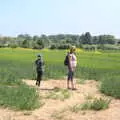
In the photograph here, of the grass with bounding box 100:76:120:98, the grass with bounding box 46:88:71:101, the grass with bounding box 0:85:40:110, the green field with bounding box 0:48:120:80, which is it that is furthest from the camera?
Result: the green field with bounding box 0:48:120:80

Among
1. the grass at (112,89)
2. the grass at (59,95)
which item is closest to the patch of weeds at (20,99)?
the grass at (59,95)

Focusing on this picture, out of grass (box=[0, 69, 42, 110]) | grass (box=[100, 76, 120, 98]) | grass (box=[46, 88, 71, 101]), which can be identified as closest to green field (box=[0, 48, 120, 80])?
grass (box=[100, 76, 120, 98])

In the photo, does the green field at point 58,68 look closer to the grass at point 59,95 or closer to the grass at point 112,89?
the grass at point 112,89

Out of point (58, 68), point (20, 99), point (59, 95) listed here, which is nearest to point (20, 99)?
point (20, 99)

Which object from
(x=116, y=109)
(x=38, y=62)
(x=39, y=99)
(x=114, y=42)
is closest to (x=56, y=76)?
(x=38, y=62)

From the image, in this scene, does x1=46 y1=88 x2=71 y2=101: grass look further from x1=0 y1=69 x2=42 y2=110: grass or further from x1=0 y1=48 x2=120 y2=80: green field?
x1=0 y1=48 x2=120 y2=80: green field

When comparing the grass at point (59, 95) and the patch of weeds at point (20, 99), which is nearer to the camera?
the patch of weeds at point (20, 99)

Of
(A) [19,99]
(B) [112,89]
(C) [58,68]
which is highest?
(A) [19,99]

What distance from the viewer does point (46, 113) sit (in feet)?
40.0

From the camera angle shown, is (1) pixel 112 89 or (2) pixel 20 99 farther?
A: (1) pixel 112 89

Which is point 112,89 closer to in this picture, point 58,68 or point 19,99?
point 19,99

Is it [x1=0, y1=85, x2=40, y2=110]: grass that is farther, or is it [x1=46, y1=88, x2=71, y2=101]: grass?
[x1=46, y1=88, x2=71, y2=101]: grass

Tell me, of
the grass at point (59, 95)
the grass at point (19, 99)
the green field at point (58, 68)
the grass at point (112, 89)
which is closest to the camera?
the grass at point (19, 99)

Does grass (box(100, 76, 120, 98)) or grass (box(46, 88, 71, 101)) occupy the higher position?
grass (box(46, 88, 71, 101))
